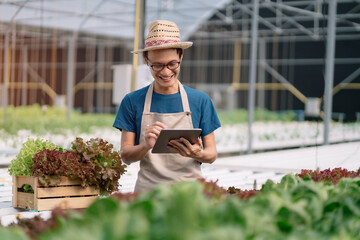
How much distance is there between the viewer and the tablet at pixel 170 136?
267 cm

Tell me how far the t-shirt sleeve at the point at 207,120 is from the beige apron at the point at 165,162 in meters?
0.07

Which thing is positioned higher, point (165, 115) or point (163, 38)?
point (163, 38)

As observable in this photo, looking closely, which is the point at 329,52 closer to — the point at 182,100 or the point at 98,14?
the point at 98,14

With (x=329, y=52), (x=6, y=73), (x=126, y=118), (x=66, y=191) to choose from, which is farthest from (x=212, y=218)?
(x=329, y=52)

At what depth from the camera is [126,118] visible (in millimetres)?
2975

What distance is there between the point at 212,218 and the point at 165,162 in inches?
60.7

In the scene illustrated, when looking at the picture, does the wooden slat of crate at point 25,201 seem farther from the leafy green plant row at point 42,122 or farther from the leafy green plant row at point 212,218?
the leafy green plant row at point 42,122

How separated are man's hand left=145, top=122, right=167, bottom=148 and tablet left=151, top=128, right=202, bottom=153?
2 centimetres

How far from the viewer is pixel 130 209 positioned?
1396 millimetres

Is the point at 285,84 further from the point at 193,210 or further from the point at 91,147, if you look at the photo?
the point at 193,210

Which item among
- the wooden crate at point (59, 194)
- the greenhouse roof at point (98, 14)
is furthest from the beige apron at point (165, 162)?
the greenhouse roof at point (98, 14)

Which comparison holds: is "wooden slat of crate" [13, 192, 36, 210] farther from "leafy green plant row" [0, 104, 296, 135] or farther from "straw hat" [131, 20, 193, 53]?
"leafy green plant row" [0, 104, 296, 135]

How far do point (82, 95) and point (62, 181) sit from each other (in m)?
17.3

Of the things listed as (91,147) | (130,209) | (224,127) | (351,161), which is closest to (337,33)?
(224,127)
